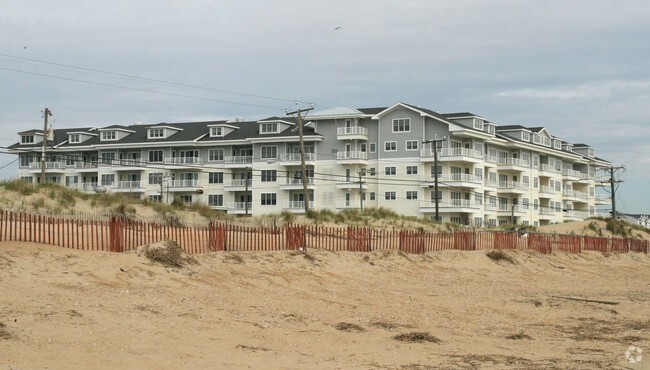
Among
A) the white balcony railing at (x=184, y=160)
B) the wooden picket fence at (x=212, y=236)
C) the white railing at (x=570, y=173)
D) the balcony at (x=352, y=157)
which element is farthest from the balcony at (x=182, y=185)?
the wooden picket fence at (x=212, y=236)

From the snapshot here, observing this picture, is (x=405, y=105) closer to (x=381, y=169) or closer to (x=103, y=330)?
(x=381, y=169)

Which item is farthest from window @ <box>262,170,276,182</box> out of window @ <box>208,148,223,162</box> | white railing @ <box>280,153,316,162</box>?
window @ <box>208,148,223,162</box>

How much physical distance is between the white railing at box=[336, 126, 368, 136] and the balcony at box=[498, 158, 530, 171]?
1591cm

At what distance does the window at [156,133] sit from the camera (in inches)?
3698

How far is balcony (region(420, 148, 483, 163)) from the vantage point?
3253 inches

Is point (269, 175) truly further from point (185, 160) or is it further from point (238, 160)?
point (185, 160)

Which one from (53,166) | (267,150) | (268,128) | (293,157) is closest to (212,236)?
(293,157)

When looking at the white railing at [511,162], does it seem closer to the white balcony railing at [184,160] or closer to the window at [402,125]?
the window at [402,125]

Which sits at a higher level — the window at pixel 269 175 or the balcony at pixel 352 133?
the balcony at pixel 352 133

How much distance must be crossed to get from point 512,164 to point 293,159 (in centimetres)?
2443

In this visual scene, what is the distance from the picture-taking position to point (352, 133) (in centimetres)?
8638

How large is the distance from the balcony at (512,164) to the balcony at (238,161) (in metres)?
27.7

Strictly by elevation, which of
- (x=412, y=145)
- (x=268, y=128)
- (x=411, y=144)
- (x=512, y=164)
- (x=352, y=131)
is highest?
(x=268, y=128)

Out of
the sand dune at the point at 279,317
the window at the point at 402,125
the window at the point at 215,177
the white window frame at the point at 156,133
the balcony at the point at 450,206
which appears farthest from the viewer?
the white window frame at the point at 156,133
